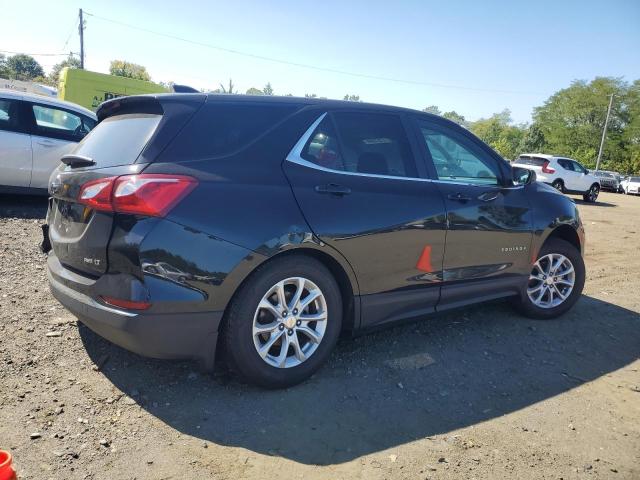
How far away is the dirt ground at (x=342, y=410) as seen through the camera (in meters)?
2.35

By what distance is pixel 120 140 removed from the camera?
2873mm

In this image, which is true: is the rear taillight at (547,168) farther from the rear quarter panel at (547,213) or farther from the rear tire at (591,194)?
the rear quarter panel at (547,213)

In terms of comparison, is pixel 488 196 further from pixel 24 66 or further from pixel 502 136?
pixel 24 66

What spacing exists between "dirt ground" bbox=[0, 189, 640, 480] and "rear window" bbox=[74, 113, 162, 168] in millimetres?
1327

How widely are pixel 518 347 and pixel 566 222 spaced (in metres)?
1.43

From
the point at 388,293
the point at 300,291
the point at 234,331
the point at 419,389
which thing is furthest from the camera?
the point at 388,293

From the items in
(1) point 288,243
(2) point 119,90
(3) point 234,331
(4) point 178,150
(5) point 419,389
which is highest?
(2) point 119,90

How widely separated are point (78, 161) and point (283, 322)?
1.57m

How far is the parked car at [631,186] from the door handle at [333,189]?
122ft

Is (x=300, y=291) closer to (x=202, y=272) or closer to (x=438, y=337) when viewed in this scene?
(x=202, y=272)

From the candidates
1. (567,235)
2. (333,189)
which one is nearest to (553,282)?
(567,235)

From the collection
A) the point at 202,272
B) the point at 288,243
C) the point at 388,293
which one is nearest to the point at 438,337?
the point at 388,293

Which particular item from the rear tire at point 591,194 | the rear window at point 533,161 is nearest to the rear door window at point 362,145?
the rear window at point 533,161

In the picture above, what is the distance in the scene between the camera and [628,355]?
158 inches
